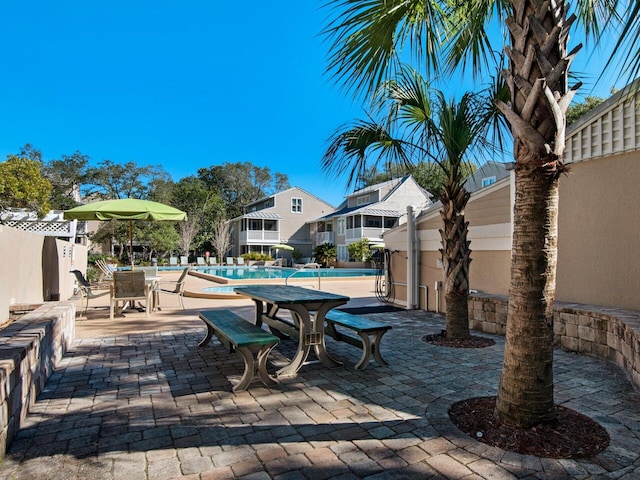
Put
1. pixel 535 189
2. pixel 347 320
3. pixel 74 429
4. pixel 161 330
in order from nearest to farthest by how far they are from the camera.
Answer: pixel 535 189
pixel 74 429
pixel 347 320
pixel 161 330

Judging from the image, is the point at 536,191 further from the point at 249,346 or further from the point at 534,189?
the point at 249,346

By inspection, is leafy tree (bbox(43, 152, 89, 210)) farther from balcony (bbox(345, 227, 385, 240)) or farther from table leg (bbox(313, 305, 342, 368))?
table leg (bbox(313, 305, 342, 368))

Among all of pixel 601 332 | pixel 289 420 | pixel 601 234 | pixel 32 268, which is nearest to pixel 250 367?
pixel 289 420

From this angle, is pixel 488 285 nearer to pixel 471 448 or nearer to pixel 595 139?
pixel 595 139

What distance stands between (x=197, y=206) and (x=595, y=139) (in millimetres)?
38353

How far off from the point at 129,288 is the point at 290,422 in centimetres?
635

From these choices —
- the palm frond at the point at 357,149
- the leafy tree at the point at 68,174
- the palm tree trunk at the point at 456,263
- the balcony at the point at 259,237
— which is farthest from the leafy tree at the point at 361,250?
the leafy tree at the point at 68,174

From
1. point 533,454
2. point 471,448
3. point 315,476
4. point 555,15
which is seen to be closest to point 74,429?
point 315,476

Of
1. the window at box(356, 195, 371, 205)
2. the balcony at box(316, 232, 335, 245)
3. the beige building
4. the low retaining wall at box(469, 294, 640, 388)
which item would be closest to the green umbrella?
the beige building

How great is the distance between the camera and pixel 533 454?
2566mm

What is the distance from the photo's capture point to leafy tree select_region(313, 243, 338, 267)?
3222 cm

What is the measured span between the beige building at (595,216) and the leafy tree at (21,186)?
67.7 feet

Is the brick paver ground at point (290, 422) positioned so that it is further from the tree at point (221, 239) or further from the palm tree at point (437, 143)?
the tree at point (221, 239)

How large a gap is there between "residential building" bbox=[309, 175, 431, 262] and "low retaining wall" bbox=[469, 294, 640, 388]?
25.0m
